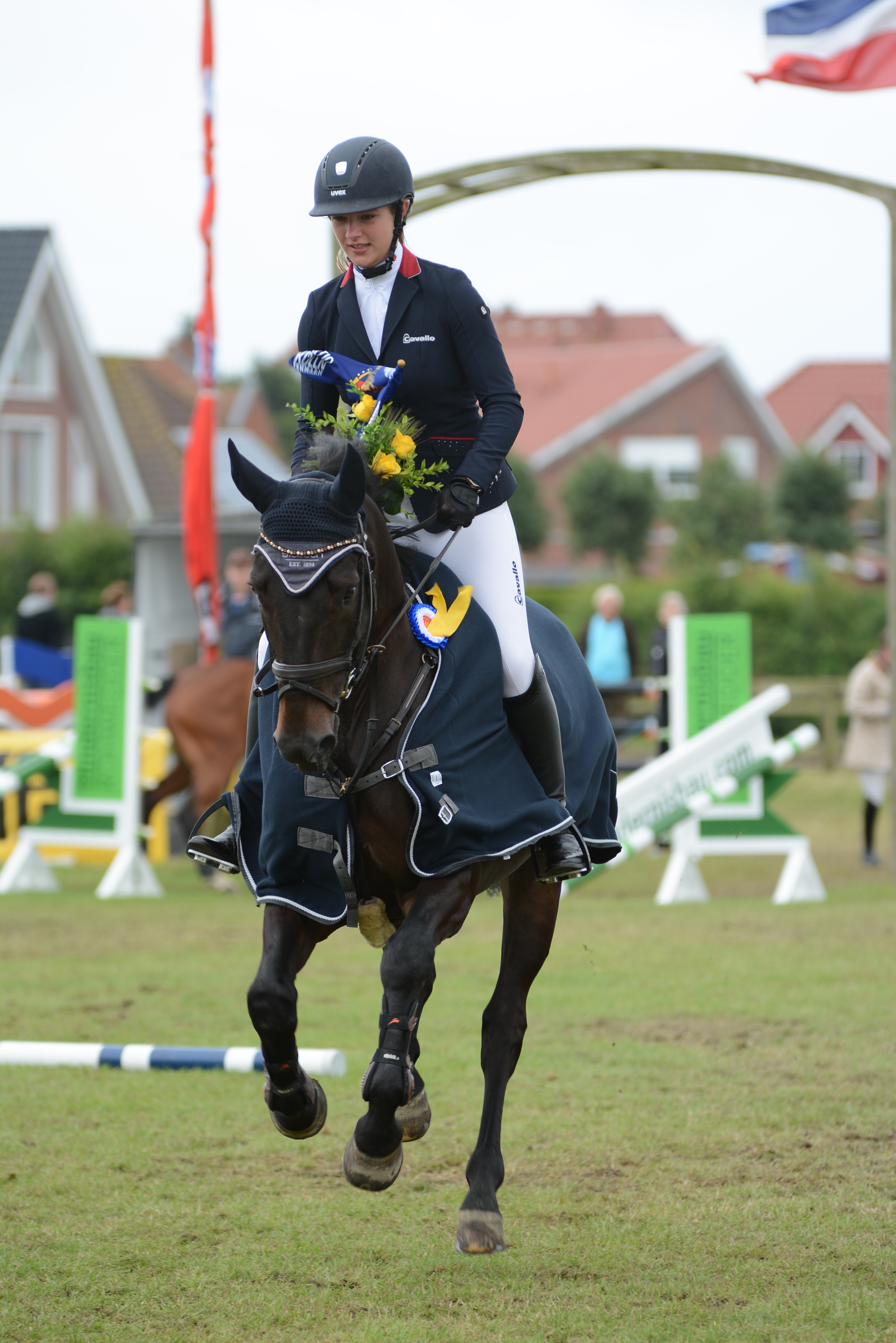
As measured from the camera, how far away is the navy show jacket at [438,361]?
4414mm

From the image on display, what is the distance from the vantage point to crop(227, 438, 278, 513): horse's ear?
12.7ft

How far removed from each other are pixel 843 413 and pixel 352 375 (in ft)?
178

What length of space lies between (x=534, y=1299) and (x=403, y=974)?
0.90 m

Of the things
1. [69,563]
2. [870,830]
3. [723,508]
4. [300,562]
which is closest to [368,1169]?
[300,562]

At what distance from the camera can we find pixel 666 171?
11352mm

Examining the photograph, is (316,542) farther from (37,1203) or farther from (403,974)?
(37,1203)

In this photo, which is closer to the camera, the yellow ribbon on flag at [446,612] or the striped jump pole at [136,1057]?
the yellow ribbon on flag at [446,612]

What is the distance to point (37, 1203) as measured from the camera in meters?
4.72

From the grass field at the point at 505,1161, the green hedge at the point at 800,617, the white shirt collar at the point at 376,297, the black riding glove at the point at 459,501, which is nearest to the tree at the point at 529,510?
the green hedge at the point at 800,617

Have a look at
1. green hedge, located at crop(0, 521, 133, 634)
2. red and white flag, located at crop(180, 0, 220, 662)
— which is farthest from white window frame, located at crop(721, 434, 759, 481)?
red and white flag, located at crop(180, 0, 220, 662)

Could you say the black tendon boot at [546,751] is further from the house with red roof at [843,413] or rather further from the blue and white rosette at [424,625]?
the house with red roof at [843,413]

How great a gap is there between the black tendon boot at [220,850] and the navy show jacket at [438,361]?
1.09m

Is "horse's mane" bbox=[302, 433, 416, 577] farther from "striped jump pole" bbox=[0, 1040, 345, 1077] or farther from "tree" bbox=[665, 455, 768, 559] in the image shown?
"tree" bbox=[665, 455, 768, 559]

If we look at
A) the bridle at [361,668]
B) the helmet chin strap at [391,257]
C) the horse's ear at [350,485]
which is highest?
the helmet chin strap at [391,257]
